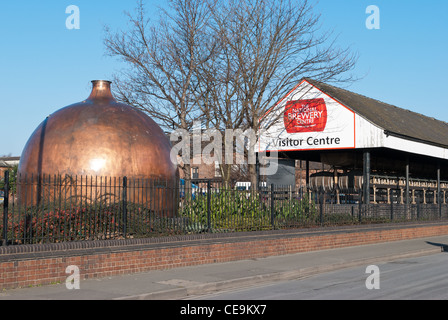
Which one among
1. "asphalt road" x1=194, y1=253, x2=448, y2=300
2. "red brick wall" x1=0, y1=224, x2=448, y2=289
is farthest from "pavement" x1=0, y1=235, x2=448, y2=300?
"asphalt road" x1=194, y1=253, x2=448, y2=300

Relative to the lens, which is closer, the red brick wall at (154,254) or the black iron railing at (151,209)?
the red brick wall at (154,254)

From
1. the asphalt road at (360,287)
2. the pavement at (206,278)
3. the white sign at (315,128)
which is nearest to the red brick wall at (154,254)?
the pavement at (206,278)

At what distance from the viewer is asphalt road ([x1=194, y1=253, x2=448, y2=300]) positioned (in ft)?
36.4

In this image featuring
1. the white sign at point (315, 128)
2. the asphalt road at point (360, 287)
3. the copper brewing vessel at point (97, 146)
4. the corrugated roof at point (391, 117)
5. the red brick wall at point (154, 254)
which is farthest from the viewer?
the corrugated roof at point (391, 117)

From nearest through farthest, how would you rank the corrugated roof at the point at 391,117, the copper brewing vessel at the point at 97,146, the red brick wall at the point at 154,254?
1. the red brick wall at the point at 154,254
2. the copper brewing vessel at the point at 97,146
3. the corrugated roof at the point at 391,117

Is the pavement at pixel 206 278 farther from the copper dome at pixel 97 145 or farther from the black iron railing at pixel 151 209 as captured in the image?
the copper dome at pixel 97 145

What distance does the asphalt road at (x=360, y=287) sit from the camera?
11109 millimetres

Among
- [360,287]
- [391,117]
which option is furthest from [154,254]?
[391,117]

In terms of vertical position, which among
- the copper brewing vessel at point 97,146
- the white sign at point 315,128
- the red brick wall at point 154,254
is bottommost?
the red brick wall at point 154,254

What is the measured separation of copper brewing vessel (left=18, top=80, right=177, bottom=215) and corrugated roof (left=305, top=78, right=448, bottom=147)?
1201 cm

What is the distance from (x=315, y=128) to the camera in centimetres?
3581

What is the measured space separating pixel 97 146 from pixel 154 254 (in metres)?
4.41

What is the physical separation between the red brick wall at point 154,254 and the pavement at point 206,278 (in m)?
0.27

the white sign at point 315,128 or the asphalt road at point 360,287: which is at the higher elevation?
the white sign at point 315,128
